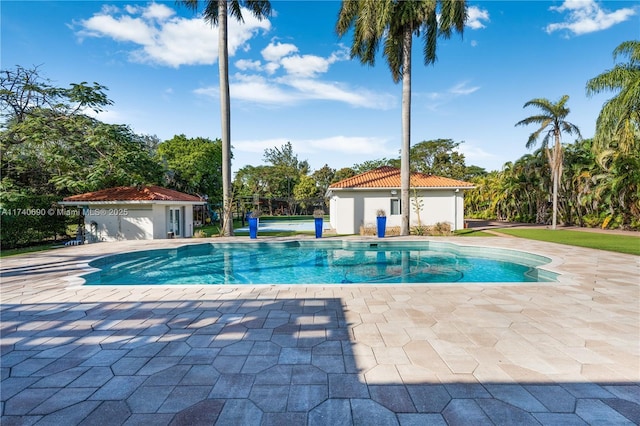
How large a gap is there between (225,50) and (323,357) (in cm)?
1700

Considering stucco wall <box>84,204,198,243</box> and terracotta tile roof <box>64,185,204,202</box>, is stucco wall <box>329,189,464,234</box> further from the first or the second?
stucco wall <box>84,204,198,243</box>

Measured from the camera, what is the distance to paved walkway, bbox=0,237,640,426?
2.31m

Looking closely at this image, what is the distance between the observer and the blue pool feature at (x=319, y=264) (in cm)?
831

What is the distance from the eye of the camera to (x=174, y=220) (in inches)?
674

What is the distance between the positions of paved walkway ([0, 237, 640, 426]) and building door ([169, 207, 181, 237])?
1135 centimetres

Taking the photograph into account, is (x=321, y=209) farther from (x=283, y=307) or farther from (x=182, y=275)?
(x=283, y=307)

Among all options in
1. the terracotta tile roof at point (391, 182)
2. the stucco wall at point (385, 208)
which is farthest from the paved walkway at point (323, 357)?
the terracotta tile roof at point (391, 182)

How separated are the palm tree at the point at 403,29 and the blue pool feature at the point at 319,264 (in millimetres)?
3955

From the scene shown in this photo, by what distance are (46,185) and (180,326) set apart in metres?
18.5

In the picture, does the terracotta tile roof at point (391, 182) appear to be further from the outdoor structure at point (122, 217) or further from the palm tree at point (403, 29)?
the outdoor structure at point (122, 217)

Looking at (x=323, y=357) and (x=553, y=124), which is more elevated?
(x=553, y=124)

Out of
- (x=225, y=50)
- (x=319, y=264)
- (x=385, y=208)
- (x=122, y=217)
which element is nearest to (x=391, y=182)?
(x=385, y=208)

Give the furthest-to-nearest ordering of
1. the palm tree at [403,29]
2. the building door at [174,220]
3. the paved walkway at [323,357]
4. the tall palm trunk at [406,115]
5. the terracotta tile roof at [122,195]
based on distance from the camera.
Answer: the building door at [174,220] < the terracotta tile roof at [122,195] < the tall palm trunk at [406,115] < the palm tree at [403,29] < the paved walkway at [323,357]

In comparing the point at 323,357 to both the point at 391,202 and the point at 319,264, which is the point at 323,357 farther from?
the point at 391,202
